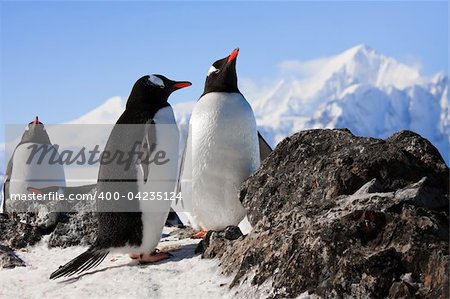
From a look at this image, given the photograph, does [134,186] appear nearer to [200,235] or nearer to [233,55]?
[200,235]

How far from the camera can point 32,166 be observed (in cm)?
1156

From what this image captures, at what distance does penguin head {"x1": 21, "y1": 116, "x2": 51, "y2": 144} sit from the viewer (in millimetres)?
12078

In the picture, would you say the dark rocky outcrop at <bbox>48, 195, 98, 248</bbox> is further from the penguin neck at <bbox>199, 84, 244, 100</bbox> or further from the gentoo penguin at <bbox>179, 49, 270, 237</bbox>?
the penguin neck at <bbox>199, 84, 244, 100</bbox>

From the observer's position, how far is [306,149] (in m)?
6.17

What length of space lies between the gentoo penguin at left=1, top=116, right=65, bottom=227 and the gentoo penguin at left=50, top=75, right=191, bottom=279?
508 cm

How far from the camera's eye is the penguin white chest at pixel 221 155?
7.20 meters

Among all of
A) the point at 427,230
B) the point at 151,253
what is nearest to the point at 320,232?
the point at 427,230

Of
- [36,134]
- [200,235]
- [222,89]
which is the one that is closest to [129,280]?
[200,235]

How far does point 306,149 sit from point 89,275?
231cm

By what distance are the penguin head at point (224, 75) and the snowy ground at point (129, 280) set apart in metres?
1.73

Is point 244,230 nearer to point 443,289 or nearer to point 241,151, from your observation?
point 241,151

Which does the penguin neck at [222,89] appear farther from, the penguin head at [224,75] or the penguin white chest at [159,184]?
the penguin white chest at [159,184]

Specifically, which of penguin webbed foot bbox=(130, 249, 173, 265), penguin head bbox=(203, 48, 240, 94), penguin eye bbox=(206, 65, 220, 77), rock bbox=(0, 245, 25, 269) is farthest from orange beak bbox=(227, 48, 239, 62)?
rock bbox=(0, 245, 25, 269)

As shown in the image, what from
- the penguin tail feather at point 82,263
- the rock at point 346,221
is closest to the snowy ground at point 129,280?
the penguin tail feather at point 82,263
